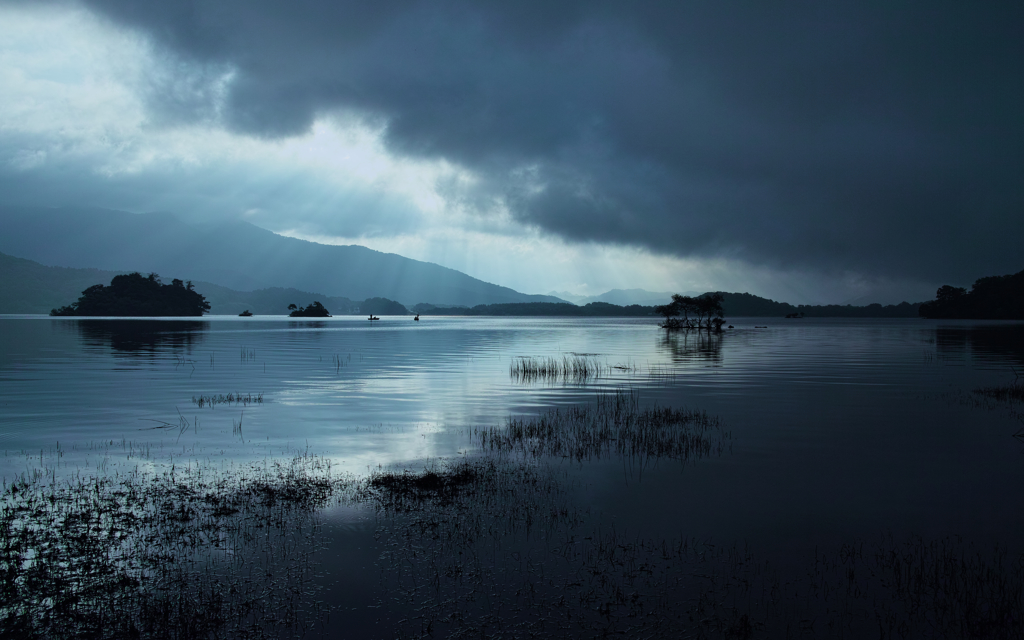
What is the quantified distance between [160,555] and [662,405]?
2346 centimetres

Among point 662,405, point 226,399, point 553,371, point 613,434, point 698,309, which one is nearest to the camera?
point 613,434

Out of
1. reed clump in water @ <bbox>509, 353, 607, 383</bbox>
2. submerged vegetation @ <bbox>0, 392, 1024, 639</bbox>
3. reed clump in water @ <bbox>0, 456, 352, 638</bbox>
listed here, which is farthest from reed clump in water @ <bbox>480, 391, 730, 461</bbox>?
reed clump in water @ <bbox>509, 353, 607, 383</bbox>

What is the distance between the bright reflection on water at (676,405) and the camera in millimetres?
13461

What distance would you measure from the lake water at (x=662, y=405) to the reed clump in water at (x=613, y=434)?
1.04 metres

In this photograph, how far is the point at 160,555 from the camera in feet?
32.7

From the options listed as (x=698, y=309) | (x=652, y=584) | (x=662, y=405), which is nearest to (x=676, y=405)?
(x=662, y=405)

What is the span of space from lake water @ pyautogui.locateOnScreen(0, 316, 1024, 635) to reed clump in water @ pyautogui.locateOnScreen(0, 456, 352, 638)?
105cm

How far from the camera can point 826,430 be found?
23078mm

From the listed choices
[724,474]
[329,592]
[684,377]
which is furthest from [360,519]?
[684,377]

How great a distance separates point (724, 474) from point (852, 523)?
13.7 feet

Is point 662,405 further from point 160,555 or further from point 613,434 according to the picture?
point 160,555

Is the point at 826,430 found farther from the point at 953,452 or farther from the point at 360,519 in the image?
the point at 360,519

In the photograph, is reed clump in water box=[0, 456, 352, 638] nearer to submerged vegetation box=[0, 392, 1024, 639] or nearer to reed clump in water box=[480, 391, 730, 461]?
submerged vegetation box=[0, 392, 1024, 639]

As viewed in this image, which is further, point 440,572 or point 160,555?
point 160,555
